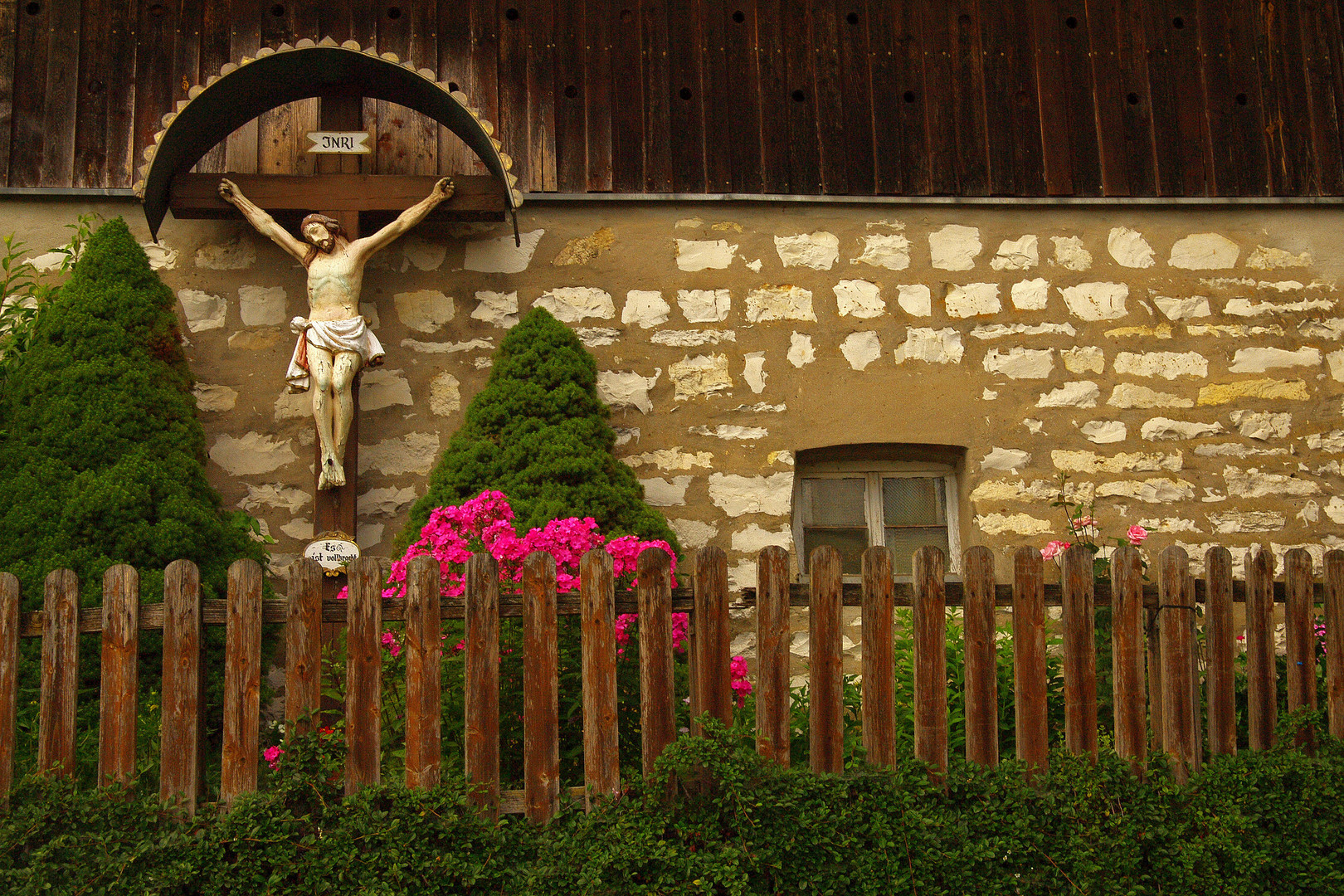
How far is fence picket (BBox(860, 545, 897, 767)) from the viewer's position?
3541 mm

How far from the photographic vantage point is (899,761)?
3602mm

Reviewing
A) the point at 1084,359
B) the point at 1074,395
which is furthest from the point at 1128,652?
the point at 1084,359

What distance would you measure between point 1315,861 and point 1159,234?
3437mm

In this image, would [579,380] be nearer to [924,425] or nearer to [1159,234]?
[924,425]

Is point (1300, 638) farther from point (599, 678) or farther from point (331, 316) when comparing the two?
point (331, 316)

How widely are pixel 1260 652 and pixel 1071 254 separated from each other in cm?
268

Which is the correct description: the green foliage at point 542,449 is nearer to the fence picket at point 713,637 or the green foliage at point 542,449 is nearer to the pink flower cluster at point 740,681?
the pink flower cluster at point 740,681

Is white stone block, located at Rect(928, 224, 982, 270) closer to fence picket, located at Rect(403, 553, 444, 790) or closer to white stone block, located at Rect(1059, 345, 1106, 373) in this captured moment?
white stone block, located at Rect(1059, 345, 1106, 373)

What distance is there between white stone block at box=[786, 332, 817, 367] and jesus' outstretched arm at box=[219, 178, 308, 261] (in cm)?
229

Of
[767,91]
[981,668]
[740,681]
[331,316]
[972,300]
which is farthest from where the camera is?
[767,91]

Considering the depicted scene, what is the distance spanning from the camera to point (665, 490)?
5.66 meters

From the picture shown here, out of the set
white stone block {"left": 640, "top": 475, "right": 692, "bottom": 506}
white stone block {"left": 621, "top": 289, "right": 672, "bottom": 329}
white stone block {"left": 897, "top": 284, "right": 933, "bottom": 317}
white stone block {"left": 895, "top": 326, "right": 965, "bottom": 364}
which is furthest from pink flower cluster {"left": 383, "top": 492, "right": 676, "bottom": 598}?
white stone block {"left": 897, "top": 284, "right": 933, "bottom": 317}

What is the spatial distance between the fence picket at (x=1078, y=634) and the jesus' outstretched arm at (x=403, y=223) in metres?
3.11

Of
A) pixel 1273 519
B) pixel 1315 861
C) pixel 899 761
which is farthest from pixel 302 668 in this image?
pixel 1273 519
